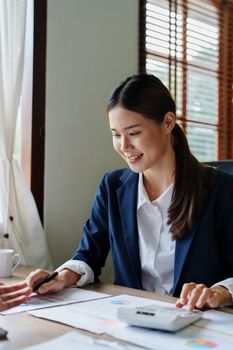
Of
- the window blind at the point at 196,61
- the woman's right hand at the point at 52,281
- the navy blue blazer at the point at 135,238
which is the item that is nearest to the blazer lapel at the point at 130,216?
the navy blue blazer at the point at 135,238

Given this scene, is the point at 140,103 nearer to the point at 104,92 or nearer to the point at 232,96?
the point at 104,92

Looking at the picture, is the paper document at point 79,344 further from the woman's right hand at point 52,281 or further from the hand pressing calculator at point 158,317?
the woman's right hand at point 52,281

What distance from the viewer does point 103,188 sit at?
154cm

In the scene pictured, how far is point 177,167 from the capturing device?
4.76 feet

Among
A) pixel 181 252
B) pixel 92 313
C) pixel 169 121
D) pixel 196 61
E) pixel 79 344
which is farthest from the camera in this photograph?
pixel 196 61

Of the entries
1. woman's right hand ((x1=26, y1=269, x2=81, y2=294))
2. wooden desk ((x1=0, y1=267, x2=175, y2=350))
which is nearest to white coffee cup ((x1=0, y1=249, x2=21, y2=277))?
woman's right hand ((x1=26, y1=269, x2=81, y2=294))

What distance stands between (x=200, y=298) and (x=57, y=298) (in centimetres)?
36

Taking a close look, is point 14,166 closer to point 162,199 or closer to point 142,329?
point 162,199

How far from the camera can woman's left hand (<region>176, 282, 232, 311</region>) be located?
3.32 feet

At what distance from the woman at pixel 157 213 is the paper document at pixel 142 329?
23cm

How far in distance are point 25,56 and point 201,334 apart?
5.03 feet

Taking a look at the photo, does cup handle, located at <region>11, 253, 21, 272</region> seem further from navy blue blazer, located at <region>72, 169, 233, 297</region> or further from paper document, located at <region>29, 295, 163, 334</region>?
paper document, located at <region>29, 295, 163, 334</region>

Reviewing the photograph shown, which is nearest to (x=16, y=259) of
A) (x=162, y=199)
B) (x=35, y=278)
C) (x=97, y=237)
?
(x=97, y=237)

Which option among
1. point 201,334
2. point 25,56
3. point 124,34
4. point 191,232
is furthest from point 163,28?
point 201,334
